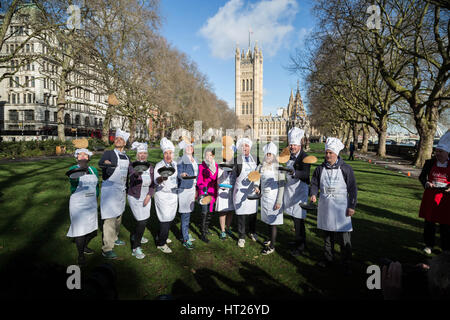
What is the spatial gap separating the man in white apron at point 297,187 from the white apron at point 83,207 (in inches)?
135

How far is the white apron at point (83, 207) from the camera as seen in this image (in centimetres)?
408

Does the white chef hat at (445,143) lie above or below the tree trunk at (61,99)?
below

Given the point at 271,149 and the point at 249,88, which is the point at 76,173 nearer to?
the point at 271,149

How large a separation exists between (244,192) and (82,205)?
2.96m

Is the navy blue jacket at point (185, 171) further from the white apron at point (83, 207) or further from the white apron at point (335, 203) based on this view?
the white apron at point (335, 203)

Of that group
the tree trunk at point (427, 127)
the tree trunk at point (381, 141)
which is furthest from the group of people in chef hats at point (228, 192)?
the tree trunk at point (381, 141)

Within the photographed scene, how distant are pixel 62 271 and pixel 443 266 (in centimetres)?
242

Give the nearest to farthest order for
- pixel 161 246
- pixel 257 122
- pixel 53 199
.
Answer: pixel 161 246 < pixel 53 199 < pixel 257 122

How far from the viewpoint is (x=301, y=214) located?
4.63 metres
